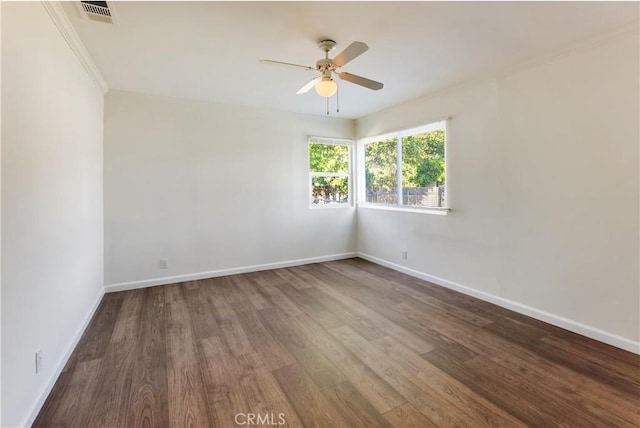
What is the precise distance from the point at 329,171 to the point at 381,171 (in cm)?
88

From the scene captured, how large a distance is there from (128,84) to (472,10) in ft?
11.4

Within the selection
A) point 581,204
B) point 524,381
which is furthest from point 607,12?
point 524,381

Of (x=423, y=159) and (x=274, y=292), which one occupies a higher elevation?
(x=423, y=159)

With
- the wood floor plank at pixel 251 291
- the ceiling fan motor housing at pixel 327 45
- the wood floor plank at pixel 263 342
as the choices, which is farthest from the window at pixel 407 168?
the wood floor plank at pixel 263 342

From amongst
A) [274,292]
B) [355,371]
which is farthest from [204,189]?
[355,371]

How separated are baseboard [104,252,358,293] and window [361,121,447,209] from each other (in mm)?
1223

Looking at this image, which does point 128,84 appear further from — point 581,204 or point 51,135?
point 581,204

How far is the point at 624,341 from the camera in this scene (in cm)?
231

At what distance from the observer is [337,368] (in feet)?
6.94

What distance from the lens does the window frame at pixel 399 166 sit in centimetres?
370

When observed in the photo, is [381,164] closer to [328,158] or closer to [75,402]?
[328,158]

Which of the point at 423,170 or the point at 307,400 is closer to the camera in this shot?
the point at 307,400

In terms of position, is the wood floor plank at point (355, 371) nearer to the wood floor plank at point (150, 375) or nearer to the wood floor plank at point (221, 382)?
the wood floor plank at point (221, 382)

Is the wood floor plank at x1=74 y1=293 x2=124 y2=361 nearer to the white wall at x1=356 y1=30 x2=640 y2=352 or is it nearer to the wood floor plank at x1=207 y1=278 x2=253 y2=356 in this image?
the wood floor plank at x1=207 y1=278 x2=253 y2=356
